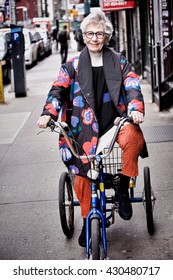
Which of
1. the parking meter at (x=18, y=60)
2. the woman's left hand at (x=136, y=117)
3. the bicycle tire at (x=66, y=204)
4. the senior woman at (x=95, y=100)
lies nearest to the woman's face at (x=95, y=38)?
the senior woman at (x=95, y=100)

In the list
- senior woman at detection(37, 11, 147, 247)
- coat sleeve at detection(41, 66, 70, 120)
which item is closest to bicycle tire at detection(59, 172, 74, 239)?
senior woman at detection(37, 11, 147, 247)

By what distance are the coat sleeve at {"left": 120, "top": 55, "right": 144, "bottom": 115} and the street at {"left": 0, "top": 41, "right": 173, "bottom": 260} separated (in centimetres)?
112

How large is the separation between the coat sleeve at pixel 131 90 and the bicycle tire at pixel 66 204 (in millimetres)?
880

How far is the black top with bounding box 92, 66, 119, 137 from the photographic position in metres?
4.47

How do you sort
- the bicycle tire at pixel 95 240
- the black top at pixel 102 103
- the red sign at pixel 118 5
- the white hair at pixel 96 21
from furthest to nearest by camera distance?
1. the red sign at pixel 118 5
2. the black top at pixel 102 103
3. the white hair at pixel 96 21
4. the bicycle tire at pixel 95 240

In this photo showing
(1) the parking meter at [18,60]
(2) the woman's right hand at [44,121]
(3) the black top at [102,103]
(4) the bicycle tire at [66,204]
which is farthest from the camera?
(1) the parking meter at [18,60]

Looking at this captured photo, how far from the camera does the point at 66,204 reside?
16.2 feet

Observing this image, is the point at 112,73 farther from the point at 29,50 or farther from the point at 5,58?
the point at 29,50

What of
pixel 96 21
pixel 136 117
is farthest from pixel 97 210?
pixel 96 21

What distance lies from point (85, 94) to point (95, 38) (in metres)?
0.39

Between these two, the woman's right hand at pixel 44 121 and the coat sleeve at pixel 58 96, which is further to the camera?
the coat sleeve at pixel 58 96

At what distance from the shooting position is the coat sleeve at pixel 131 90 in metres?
4.23

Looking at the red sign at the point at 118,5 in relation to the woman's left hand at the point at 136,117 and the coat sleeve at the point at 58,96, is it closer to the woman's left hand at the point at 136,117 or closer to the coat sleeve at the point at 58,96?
the coat sleeve at the point at 58,96

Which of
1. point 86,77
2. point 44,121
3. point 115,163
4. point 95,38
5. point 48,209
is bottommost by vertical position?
Result: point 48,209
